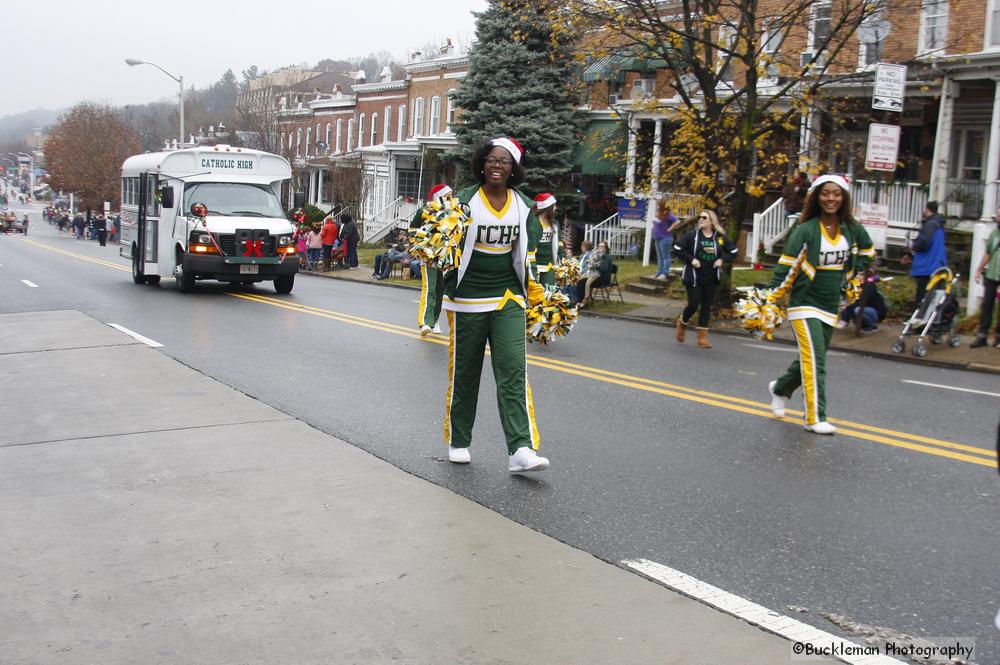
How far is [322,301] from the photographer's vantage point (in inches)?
750

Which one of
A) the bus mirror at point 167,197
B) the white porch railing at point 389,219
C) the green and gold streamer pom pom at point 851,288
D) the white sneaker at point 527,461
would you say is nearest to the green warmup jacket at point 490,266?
the white sneaker at point 527,461

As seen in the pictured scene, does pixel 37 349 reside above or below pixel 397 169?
below

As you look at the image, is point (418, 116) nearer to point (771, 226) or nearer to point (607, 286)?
point (771, 226)

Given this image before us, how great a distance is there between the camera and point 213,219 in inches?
785

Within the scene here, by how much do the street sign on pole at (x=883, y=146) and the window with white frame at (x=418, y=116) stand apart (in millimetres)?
35922

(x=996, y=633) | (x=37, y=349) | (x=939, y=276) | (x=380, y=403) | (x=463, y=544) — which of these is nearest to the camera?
(x=996, y=633)

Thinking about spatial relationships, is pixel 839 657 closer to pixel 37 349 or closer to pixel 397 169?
pixel 37 349

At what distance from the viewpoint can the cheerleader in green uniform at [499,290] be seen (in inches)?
251

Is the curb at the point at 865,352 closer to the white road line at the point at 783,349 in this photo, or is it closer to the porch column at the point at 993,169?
the white road line at the point at 783,349

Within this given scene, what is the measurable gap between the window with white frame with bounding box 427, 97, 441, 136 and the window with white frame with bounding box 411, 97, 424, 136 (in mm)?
1021

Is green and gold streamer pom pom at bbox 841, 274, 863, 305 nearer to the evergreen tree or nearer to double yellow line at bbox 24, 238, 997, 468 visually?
double yellow line at bbox 24, 238, 997, 468

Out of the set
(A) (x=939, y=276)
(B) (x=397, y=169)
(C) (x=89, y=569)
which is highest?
(B) (x=397, y=169)

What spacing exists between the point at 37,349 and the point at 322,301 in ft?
25.3

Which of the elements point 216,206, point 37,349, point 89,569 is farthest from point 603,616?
point 216,206
